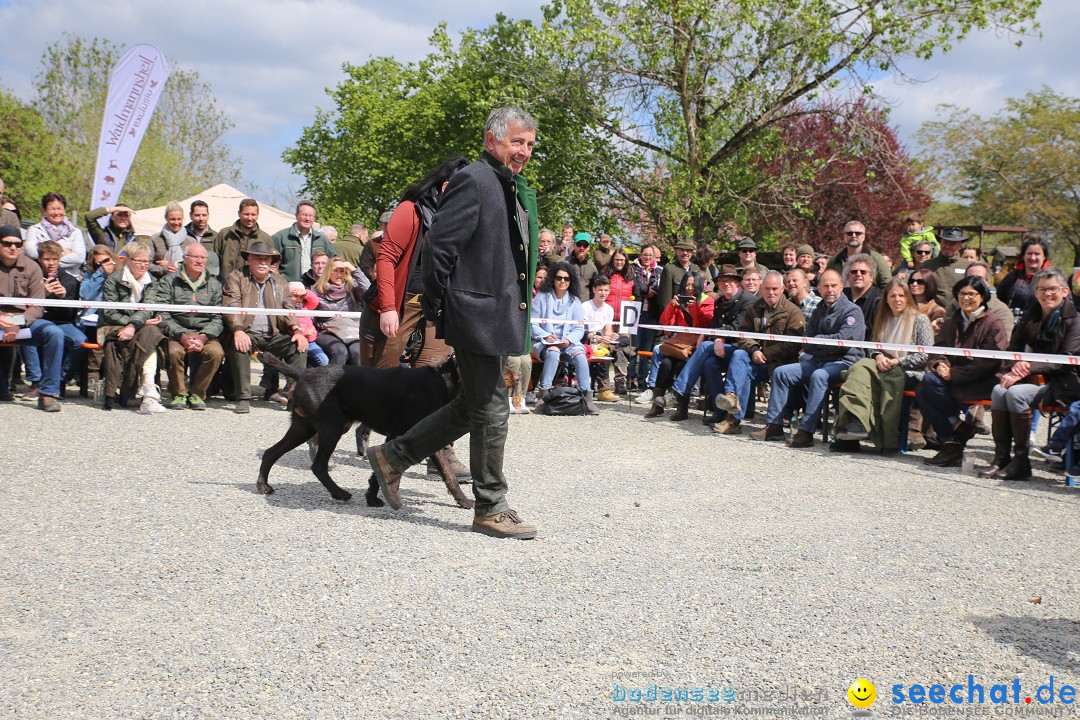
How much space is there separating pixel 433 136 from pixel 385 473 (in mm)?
19717

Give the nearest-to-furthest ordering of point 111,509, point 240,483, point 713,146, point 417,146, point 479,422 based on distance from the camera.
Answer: point 479,422, point 111,509, point 240,483, point 713,146, point 417,146

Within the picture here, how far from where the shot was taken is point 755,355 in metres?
9.53

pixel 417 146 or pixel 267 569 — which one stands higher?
pixel 417 146

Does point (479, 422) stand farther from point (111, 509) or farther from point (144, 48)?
point (144, 48)

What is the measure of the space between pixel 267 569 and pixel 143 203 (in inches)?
1454

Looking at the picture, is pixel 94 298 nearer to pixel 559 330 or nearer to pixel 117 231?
pixel 117 231

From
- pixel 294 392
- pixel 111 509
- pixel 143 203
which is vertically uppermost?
pixel 143 203

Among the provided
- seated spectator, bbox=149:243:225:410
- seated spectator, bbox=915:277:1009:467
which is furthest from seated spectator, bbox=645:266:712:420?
seated spectator, bbox=149:243:225:410

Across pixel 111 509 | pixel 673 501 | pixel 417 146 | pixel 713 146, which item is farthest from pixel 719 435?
pixel 417 146

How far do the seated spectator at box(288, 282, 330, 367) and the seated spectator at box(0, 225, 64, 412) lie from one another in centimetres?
231

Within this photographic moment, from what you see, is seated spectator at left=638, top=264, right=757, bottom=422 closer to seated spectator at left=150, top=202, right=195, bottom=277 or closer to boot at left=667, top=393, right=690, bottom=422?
boot at left=667, top=393, right=690, bottom=422

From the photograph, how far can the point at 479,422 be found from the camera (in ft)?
15.6

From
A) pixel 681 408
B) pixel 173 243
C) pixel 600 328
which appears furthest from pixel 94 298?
pixel 681 408

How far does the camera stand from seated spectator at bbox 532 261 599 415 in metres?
10.8
